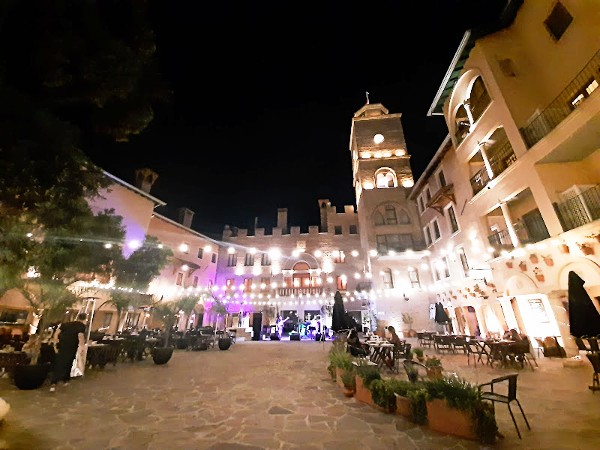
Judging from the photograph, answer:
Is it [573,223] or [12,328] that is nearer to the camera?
[573,223]

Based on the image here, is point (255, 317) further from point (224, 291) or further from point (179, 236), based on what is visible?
point (179, 236)

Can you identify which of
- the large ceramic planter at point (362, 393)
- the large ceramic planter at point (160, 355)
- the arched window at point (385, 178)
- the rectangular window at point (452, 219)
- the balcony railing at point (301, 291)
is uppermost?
the arched window at point (385, 178)

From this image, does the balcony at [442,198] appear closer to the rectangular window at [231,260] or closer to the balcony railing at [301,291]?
the balcony railing at [301,291]

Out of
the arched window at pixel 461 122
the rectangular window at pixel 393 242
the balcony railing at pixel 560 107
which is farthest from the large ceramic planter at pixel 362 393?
the rectangular window at pixel 393 242

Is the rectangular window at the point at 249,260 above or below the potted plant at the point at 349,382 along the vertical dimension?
above

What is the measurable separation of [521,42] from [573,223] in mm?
10143

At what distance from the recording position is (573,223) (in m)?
9.40

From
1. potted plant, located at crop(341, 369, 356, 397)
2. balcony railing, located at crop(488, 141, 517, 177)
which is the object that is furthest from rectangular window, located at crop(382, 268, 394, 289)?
potted plant, located at crop(341, 369, 356, 397)

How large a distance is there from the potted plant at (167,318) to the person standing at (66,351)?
3415 mm

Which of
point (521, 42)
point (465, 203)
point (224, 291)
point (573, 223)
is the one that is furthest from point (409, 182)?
point (224, 291)

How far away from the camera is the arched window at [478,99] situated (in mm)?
13734

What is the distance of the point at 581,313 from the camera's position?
6652 mm

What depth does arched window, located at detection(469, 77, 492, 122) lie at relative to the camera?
1373 cm

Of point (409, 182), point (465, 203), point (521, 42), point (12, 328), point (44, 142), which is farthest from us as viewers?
point (409, 182)
